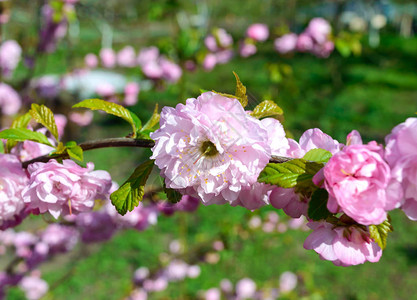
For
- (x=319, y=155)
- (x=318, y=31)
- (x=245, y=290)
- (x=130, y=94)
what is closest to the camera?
(x=319, y=155)

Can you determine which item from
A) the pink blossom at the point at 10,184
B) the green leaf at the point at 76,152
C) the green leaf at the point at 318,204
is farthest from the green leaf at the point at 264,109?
the pink blossom at the point at 10,184

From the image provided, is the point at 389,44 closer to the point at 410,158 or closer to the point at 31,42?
the point at 31,42

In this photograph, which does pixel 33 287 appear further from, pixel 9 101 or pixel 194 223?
pixel 194 223

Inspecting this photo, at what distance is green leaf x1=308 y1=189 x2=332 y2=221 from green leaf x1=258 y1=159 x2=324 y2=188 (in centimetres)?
2

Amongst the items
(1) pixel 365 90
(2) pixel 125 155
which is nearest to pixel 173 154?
(2) pixel 125 155

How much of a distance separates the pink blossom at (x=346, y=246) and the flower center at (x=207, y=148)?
19cm

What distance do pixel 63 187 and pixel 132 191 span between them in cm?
15

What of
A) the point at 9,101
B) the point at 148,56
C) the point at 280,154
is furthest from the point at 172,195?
the point at 148,56

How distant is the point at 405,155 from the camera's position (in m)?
0.43

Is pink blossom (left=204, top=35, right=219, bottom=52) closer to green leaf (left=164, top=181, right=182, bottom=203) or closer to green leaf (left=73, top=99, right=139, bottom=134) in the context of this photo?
green leaf (left=73, top=99, right=139, bottom=134)

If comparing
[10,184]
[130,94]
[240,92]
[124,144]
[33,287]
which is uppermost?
[240,92]

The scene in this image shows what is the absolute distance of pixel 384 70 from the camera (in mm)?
9695

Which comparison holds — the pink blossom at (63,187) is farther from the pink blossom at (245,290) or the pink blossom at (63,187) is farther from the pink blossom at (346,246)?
the pink blossom at (245,290)

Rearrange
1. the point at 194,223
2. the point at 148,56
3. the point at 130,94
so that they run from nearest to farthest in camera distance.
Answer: the point at 130,94, the point at 148,56, the point at 194,223
